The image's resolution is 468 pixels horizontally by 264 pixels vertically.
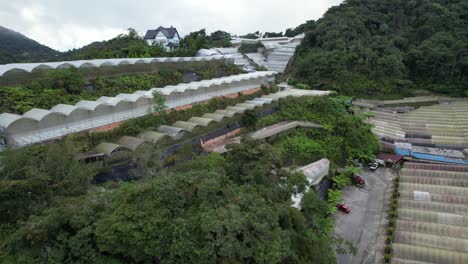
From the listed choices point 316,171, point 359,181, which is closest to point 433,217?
point 359,181

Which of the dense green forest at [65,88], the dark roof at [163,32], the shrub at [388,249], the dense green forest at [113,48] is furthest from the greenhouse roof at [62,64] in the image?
the dark roof at [163,32]

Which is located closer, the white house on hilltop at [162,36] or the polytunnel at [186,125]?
the polytunnel at [186,125]

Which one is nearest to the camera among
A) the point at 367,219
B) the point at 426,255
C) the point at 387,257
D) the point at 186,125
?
the point at 426,255

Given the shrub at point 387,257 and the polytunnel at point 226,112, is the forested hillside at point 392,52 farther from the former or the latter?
the shrub at point 387,257

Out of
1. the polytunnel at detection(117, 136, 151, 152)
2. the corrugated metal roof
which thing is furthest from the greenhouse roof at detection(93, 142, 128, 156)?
the corrugated metal roof

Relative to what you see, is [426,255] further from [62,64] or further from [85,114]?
[62,64]

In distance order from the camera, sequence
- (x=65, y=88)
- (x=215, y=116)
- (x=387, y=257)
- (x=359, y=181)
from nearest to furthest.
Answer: (x=387, y=257) < (x=65, y=88) < (x=359, y=181) < (x=215, y=116)

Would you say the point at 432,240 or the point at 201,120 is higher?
the point at 201,120
